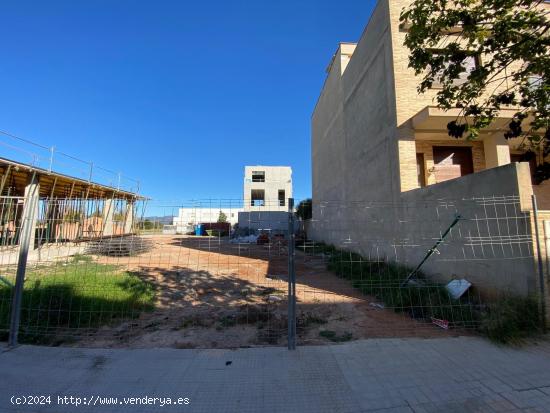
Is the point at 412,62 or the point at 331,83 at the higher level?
the point at 331,83

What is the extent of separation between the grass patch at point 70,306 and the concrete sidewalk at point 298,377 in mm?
727

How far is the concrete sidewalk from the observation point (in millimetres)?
2617

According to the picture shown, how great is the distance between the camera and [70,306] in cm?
475

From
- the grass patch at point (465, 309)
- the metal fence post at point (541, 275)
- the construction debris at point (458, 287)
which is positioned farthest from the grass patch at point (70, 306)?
the metal fence post at point (541, 275)

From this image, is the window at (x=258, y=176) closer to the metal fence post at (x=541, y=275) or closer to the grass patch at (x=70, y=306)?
the grass patch at (x=70, y=306)

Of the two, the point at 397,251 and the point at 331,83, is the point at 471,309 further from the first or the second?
the point at 331,83

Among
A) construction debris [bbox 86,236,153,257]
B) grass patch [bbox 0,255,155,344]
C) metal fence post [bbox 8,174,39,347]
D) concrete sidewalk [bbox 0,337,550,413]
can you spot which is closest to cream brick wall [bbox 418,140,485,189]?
concrete sidewalk [bbox 0,337,550,413]

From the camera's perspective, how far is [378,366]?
3.26m

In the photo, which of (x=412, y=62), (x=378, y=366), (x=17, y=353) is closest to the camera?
(x=378, y=366)

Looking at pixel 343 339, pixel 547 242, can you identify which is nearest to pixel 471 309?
pixel 547 242

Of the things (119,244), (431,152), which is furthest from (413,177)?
(119,244)

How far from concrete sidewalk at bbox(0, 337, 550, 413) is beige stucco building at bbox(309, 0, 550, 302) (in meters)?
1.94

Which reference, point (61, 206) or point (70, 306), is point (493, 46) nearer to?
point (70, 306)

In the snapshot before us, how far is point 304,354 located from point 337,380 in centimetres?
61
